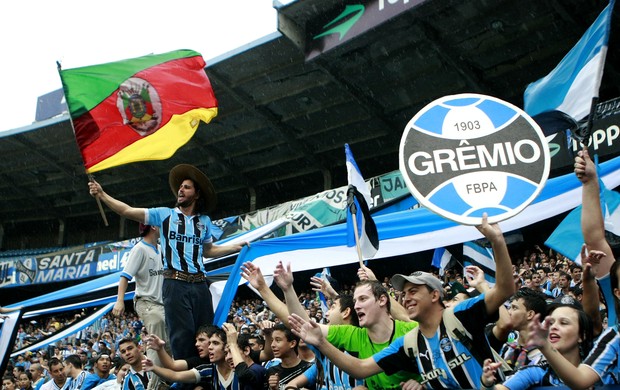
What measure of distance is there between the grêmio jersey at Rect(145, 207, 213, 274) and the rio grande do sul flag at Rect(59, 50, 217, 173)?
854mm

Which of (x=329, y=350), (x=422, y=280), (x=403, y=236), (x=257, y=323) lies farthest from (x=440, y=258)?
(x=329, y=350)

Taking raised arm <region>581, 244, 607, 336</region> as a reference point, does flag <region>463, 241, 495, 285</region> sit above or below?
below

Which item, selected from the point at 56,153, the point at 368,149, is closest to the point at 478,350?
the point at 368,149

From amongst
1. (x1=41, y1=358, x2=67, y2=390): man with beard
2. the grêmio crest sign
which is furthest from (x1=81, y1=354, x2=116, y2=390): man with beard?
the grêmio crest sign

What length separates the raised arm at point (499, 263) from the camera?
3037 mm

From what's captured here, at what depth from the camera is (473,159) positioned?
331 centimetres

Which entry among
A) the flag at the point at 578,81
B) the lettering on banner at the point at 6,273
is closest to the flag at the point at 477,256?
the flag at the point at 578,81

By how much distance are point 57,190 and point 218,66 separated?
12.3m

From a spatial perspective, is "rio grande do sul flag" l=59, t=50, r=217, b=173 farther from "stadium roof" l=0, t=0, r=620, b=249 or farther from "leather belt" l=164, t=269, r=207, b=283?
"stadium roof" l=0, t=0, r=620, b=249

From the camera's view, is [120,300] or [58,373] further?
[58,373]

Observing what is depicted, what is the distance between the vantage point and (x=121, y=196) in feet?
88.6

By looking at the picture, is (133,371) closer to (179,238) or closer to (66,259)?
(179,238)

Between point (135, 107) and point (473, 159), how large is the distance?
3933 mm

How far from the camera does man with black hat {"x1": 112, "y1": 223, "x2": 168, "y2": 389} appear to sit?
18.6 ft
